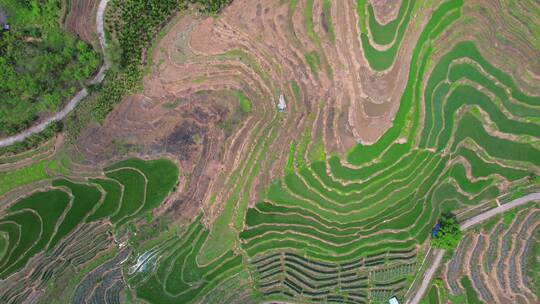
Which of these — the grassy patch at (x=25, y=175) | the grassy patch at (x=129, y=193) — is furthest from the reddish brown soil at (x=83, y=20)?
the grassy patch at (x=129, y=193)

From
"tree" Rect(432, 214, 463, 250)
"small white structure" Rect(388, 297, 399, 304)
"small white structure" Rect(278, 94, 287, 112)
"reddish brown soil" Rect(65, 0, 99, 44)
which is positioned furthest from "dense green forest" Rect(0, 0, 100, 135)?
"small white structure" Rect(388, 297, 399, 304)

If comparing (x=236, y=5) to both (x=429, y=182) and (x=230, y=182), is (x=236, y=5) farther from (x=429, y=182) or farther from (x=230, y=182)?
(x=429, y=182)

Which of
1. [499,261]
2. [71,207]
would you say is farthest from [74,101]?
[499,261]

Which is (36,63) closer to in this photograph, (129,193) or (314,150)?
(129,193)

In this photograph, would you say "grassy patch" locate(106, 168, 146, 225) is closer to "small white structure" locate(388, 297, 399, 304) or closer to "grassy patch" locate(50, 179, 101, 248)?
"grassy patch" locate(50, 179, 101, 248)

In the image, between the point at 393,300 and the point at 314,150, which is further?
the point at 393,300

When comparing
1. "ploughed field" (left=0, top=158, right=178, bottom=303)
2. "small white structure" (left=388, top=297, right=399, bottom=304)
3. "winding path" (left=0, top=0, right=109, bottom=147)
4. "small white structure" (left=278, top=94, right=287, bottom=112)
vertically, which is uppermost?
"small white structure" (left=278, top=94, right=287, bottom=112)
